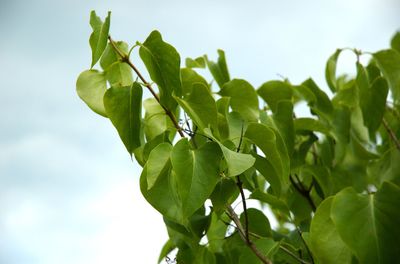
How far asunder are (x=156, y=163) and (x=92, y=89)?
25cm

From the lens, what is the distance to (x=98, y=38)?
0.91 meters

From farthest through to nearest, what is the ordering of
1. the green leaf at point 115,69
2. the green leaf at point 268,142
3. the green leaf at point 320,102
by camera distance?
the green leaf at point 320,102 → the green leaf at point 115,69 → the green leaf at point 268,142

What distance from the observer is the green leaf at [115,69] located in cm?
99

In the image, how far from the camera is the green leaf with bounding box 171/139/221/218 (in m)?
0.77

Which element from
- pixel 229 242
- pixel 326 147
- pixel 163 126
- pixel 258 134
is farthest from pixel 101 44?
pixel 326 147

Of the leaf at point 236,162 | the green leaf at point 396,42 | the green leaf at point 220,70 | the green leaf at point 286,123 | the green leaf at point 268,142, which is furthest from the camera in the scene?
the green leaf at point 396,42

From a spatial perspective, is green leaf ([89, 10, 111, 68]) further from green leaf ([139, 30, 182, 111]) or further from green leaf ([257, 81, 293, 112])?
green leaf ([257, 81, 293, 112])

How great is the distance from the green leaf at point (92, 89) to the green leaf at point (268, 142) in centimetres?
27

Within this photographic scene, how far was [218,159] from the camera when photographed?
829 millimetres

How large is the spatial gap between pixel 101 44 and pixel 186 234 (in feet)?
1.25

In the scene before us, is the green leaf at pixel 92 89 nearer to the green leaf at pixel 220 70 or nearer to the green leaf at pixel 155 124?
the green leaf at pixel 155 124

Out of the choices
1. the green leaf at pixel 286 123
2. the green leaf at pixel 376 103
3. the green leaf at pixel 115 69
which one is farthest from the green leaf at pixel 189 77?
the green leaf at pixel 376 103

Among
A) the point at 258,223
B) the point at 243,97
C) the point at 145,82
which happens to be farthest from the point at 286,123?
the point at 145,82

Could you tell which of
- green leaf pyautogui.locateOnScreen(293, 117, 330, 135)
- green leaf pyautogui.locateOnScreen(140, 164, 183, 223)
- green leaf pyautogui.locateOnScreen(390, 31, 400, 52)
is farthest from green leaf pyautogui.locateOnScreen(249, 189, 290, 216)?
green leaf pyautogui.locateOnScreen(390, 31, 400, 52)
